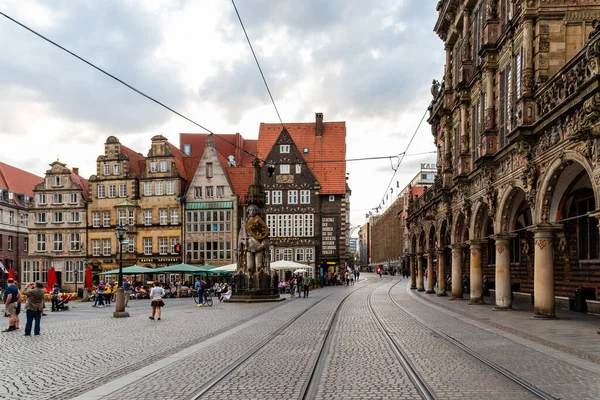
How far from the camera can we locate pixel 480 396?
8.23m

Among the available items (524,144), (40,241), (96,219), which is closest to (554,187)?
(524,144)

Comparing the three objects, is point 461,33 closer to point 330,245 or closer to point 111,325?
point 111,325

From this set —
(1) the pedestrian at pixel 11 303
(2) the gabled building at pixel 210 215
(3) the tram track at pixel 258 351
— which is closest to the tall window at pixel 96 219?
(2) the gabled building at pixel 210 215

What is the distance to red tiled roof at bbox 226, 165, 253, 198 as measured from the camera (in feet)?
203

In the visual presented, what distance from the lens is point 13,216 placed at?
73500mm

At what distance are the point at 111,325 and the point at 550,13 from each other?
17.4 metres

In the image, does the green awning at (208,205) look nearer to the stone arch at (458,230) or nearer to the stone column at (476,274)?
the stone arch at (458,230)

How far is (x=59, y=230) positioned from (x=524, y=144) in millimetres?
54338

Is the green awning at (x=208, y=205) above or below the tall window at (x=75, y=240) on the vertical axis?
above

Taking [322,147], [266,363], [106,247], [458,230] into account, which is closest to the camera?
[266,363]

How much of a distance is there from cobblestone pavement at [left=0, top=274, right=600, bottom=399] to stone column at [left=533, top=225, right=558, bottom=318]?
109 inches

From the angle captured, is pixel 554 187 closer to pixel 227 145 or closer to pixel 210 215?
pixel 210 215

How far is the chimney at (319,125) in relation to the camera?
68.8 meters

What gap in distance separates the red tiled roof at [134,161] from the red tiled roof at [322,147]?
493 inches
